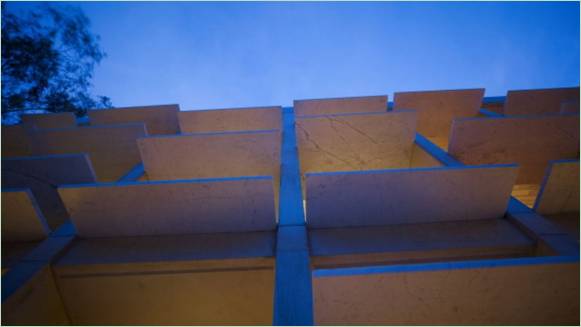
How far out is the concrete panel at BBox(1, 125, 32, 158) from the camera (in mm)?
4141

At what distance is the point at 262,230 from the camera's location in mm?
2174

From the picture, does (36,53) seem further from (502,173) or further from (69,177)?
(502,173)

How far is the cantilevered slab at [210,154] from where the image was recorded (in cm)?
307

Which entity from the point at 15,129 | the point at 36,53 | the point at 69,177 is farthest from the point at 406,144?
the point at 36,53

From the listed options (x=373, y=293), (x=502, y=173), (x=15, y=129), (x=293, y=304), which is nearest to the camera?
(x=373, y=293)

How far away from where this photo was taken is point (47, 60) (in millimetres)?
7098

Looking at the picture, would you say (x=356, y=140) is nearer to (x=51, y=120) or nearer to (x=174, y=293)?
(x=174, y=293)

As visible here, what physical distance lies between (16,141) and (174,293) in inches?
188

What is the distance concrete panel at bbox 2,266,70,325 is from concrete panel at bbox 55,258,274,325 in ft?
0.19

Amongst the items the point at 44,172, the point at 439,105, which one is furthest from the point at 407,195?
the point at 439,105

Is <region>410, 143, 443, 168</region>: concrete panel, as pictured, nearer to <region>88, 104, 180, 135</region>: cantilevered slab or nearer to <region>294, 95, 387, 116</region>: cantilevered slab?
<region>294, 95, 387, 116</region>: cantilevered slab

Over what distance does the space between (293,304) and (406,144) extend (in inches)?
124

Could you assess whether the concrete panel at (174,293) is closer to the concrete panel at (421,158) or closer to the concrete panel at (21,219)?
the concrete panel at (21,219)

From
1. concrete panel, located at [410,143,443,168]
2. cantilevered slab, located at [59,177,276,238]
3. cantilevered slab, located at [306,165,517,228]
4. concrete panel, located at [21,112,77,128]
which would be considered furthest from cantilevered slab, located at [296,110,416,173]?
concrete panel, located at [21,112,77,128]
